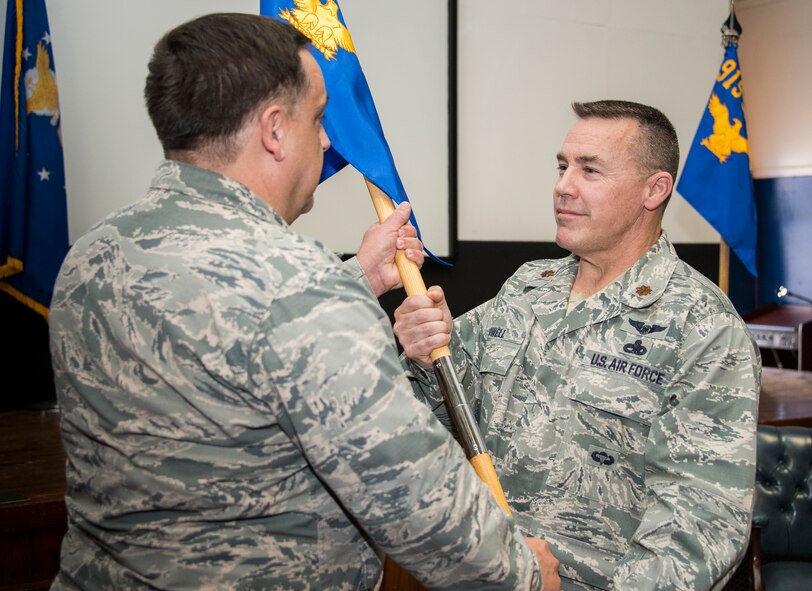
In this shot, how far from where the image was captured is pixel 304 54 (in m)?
1.07

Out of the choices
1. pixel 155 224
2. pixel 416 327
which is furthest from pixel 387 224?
pixel 155 224

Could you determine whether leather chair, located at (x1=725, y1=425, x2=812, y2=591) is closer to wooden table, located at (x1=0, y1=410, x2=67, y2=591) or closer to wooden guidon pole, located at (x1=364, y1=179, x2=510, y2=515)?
wooden guidon pole, located at (x1=364, y1=179, x2=510, y2=515)

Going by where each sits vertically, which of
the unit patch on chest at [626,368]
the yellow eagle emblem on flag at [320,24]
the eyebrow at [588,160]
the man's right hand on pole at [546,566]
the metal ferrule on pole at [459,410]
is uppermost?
the yellow eagle emblem on flag at [320,24]

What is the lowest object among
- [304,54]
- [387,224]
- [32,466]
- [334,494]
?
[32,466]

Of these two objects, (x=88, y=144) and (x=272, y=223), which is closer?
(x=272, y=223)

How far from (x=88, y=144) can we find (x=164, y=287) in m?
2.62

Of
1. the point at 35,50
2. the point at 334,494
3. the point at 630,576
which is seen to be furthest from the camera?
the point at 35,50

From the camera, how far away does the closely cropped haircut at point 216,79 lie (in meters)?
0.99

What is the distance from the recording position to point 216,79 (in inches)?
39.1

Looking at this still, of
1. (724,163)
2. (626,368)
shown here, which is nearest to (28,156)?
(626,368)

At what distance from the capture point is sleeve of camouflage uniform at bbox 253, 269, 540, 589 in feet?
2.85

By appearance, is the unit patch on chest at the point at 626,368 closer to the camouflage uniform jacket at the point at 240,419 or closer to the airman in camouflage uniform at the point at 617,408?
the airman in camouflage uniform at the point at 617,408

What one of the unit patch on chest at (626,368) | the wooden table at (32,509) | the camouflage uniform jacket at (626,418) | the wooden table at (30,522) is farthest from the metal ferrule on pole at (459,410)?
the wooden table at (30,522)

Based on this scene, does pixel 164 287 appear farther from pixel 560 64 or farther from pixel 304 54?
pixel 560 64
